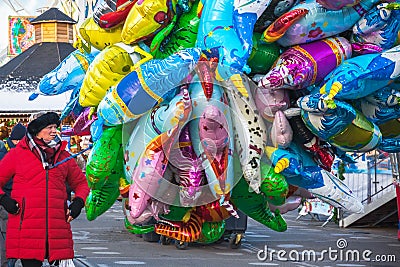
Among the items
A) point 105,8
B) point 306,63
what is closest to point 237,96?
point 306,63

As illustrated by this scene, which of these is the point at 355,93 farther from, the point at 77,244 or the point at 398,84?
the point at 77,244

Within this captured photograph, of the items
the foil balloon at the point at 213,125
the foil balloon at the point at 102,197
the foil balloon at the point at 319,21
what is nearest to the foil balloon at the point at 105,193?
the foil balloon at the point at 102,197

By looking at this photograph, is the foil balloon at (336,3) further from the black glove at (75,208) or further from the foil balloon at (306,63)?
the black glove at (75,208)

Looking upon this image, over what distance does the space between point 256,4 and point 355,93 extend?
1.03 m

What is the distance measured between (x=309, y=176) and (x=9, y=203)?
238cm

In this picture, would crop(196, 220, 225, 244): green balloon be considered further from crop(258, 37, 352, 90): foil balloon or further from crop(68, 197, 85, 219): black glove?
crop(258, 37, 352, 90): foil balloon

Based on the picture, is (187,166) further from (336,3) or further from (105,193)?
(336,3)

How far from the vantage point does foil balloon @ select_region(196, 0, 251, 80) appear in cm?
729

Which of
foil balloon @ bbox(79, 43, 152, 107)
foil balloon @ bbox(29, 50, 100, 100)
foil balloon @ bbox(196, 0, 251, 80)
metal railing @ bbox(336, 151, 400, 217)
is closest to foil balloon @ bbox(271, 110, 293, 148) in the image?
foil balloon @ bbox(196, 0, 251, 80)

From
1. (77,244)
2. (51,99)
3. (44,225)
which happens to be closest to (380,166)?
(77,244)

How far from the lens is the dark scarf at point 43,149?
7.68 metres

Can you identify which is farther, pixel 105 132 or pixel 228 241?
pixel 228 241

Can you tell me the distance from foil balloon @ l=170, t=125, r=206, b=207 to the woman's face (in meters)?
0.98

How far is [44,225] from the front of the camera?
760 centimetres
